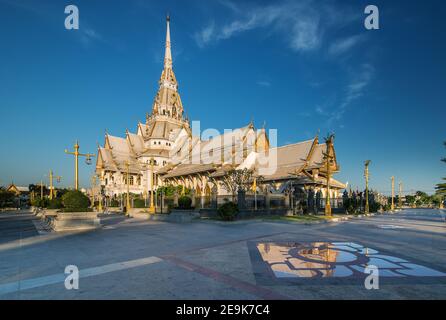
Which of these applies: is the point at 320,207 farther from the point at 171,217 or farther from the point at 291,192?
the point at 171,217

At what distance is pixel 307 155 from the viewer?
37562 millimetres

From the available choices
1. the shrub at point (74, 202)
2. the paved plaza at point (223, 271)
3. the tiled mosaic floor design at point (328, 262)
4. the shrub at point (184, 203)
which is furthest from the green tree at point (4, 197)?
the tiled mosaic floor design at point (328, 262)

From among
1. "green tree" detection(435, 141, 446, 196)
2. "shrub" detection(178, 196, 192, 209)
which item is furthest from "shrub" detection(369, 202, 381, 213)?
"shrub" detection(178, 196, 192, 209)

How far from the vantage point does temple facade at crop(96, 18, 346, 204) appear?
3712 centimetres

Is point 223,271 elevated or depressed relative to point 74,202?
depressed

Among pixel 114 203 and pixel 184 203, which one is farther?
pixel 114 203

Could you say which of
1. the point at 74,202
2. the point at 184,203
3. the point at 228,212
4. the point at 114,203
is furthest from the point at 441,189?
the point at 114,203

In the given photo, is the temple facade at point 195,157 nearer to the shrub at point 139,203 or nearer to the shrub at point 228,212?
the shrub at point 139,203

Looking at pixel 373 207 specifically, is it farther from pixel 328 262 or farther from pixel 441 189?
pixel 328 262

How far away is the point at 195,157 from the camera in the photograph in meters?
51.9

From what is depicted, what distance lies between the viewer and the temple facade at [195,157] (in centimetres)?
3712
